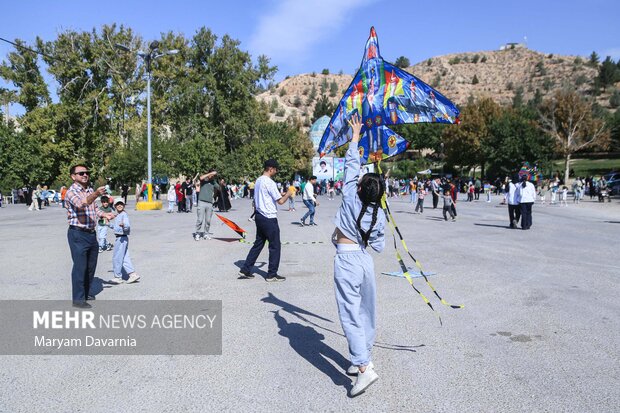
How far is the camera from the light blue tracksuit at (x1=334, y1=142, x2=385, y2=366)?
14.0 ft

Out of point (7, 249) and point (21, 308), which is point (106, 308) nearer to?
point (21, 308)

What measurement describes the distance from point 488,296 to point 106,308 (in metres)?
4.85

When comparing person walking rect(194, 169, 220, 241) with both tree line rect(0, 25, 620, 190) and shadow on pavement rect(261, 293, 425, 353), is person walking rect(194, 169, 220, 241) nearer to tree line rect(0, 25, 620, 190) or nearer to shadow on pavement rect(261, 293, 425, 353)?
shadow on pavement rect(261, 293, 425, 353)

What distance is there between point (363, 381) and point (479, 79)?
14827 cm

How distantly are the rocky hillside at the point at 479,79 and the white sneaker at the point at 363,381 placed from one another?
11613cm

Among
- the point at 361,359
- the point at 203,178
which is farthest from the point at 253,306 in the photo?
the point at 203,178

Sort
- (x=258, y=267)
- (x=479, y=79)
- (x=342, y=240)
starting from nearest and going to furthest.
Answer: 1. (x=342, y=240)
2. (x=258, y=267)
3. (x=479, y=79)

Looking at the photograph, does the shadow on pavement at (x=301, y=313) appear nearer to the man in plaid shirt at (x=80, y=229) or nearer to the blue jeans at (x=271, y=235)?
the blue jeans at (x=271, y=235)

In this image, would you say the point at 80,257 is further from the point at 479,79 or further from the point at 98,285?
the point at 479,79

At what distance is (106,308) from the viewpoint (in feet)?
21.8

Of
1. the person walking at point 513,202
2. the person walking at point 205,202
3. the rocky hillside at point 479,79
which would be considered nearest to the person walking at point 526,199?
the person walking at point 513,202

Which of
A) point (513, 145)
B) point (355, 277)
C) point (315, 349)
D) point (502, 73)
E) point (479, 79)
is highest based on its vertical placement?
point (502, 73)

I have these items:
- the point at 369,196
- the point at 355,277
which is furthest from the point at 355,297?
the point at 369,196

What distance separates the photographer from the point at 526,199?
16.7m
